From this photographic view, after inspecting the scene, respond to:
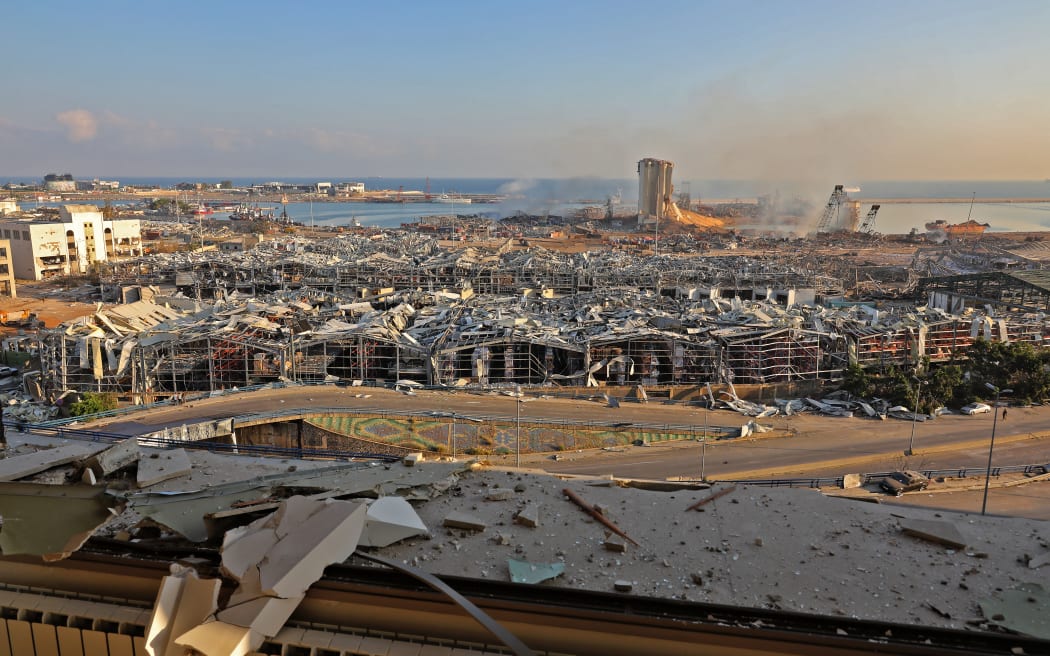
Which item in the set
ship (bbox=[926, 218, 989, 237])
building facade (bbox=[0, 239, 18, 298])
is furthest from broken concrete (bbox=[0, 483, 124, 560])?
ship (bbox=[926, 218, 989, 237])

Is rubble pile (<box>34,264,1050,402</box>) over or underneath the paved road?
over

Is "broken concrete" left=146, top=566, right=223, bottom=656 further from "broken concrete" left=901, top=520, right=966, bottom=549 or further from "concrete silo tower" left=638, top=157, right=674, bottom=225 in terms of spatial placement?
"concrete silo tower" left=638, top=157, right=674, bottom=225

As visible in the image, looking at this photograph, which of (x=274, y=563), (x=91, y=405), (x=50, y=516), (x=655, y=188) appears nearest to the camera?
(x=274, y=563)

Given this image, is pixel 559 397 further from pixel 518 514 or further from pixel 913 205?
pixel 913 205

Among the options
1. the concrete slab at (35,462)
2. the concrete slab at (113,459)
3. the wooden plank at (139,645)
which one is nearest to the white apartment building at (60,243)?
the concrete slab at (35,462)

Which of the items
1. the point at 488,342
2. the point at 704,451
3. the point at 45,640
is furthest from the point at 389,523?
the point at 488,342

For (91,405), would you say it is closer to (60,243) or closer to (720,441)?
(720,441)
